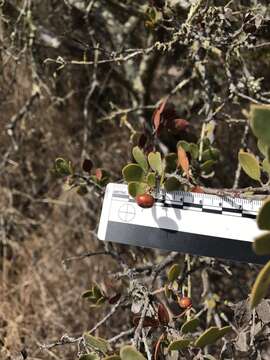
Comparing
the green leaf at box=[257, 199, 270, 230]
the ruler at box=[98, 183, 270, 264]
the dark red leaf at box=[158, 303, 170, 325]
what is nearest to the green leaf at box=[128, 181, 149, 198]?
the ruler at box=[98, 183, 270, 264]

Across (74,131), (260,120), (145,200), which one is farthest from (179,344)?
(74,131)

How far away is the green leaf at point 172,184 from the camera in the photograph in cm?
111

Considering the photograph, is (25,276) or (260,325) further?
(25,276)

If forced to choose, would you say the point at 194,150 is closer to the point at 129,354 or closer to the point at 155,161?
the point at 155,161

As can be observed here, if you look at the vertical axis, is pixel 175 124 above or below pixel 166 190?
above

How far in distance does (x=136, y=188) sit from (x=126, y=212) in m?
0.15

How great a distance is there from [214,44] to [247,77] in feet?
0.51

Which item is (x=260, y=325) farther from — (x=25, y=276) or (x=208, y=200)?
(x=25, y=276)

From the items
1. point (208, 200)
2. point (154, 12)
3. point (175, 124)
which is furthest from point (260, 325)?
point (154, 12)

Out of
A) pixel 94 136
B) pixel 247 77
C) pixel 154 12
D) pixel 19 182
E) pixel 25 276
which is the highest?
pixel 154 12

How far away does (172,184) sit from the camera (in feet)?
3.68

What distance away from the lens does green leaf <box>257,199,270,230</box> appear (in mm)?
618

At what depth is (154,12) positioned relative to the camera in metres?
1.40

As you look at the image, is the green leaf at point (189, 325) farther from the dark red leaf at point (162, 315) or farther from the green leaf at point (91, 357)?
the green leaf at point (91, 357)
